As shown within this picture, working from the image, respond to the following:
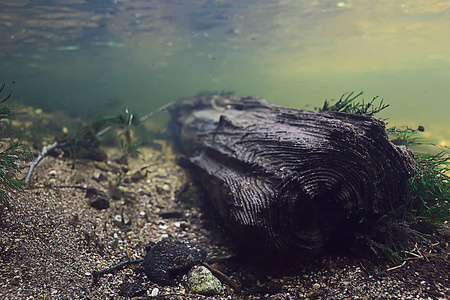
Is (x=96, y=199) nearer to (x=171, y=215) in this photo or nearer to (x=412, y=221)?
(x=171, y=215)

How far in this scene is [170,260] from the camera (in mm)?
3738

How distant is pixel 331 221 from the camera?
3.74m

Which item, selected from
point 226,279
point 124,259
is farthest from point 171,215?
point 226,279

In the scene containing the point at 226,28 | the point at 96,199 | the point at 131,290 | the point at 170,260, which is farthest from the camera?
the point at 226,28

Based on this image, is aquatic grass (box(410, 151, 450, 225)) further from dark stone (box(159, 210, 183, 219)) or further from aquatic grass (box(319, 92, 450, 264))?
dark stone (box(159, 210, 183, 219))

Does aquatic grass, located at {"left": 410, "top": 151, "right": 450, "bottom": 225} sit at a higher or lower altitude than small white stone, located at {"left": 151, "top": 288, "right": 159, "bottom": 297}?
higher

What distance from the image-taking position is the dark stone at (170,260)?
11.7 feet

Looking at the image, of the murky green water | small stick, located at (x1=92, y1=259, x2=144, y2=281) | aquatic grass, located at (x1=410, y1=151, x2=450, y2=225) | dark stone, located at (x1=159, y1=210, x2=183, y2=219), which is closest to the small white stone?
small stick, located at (x1=92, y1=259, x2=144, y2=281)

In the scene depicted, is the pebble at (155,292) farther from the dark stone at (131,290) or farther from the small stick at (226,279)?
the small stick at (226,279)

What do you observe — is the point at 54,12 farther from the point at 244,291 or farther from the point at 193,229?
the point at 244,291

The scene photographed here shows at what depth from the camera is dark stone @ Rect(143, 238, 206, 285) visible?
3578 millimetres

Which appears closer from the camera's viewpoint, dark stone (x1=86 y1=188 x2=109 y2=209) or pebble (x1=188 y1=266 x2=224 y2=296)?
pebble (x1=188 y1=266 x2=224 y2=296)

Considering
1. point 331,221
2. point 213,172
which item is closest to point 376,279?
point 331,221

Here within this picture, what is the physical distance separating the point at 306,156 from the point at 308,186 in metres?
0.48
